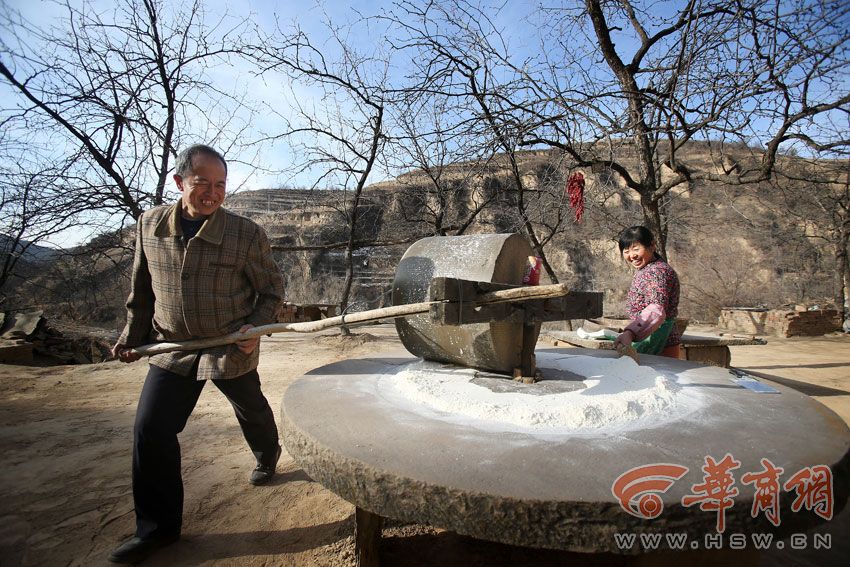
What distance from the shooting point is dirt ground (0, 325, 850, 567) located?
189cm

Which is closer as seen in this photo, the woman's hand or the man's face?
the man's face

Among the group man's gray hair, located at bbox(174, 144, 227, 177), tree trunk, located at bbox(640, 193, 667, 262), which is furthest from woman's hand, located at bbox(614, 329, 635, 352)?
tree trunk, located at bbox(640, 193, 667, 262)

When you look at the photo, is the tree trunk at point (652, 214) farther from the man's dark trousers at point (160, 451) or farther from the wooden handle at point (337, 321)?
the man's dark trousers at point (160, 451)

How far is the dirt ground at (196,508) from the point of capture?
1886 millimetres

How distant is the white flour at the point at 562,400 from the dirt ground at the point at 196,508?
2.45 ft

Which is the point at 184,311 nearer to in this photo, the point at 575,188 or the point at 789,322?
the point at 575,188

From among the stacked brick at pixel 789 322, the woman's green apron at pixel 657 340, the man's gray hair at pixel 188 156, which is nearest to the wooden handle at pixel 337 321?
the man's gray hair at pixel 188 156

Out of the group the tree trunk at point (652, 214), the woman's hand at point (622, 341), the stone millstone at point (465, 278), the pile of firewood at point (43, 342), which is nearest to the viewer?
the woman's hand at point (622, 341)

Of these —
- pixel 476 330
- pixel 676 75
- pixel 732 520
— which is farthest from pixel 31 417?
pixel 676 75

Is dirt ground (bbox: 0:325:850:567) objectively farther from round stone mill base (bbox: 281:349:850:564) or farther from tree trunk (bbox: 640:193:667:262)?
tree trunk (bbox: 640:193:667:262)

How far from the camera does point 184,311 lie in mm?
1978

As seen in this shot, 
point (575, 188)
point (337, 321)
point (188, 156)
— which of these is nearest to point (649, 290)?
point (337, 321)

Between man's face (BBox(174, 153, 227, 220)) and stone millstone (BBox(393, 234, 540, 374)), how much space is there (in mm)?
1123

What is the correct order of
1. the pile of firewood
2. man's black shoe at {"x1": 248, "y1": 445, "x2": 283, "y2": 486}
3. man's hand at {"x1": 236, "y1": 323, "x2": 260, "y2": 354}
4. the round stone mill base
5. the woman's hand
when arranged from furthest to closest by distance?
the pile of firewood → man's black shoe at {"x1": 248, "y1": 445, "x2": 283, "y2": 486} → the woman's hand → man's hand at {"x1": 236, "y1": 323, "x2": 260, "y2": 354} → the round stone mill base
